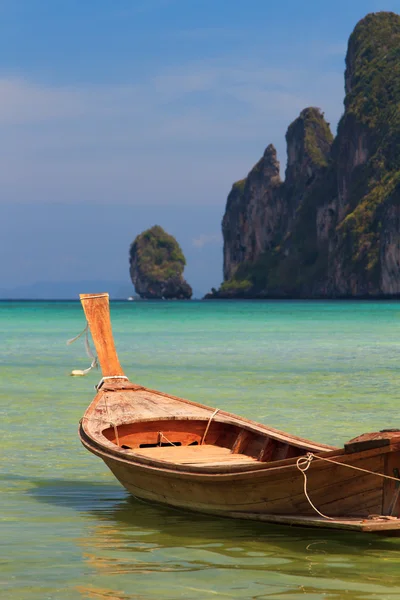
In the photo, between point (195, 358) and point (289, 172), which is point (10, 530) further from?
point (289, 172)

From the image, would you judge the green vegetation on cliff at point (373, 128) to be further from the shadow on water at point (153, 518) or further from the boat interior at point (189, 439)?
the shadow on water at point (153, 518)

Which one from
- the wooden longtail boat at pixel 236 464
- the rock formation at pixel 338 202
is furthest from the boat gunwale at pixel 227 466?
the rock formation at pixel 338 202

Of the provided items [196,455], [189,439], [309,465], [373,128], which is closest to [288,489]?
[309,465]

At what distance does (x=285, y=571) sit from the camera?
7.01m

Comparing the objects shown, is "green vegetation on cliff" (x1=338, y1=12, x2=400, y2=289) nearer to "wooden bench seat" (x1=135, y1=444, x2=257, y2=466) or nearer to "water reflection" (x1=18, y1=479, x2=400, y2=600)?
"wooden bench seat" (x1=135, y1=444, x2=257, y2=466)

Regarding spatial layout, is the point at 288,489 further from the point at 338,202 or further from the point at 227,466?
the point at 338,202

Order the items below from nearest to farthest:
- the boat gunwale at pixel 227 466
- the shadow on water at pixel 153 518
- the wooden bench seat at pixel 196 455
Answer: the boat gunwale at pixel 227 466 → the shadow on water at pixel 153 518 → the wooden bench seat at pixel 196 455

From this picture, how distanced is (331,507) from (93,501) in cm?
320

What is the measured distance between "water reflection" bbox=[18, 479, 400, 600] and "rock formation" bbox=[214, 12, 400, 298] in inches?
4859

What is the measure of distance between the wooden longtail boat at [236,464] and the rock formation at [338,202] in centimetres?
12108

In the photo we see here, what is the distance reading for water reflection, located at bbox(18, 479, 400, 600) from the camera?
661 cm

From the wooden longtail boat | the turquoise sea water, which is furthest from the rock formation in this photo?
the wooden longtail boat

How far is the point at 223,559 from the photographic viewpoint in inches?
289

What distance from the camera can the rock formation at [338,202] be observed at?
136875 mm
